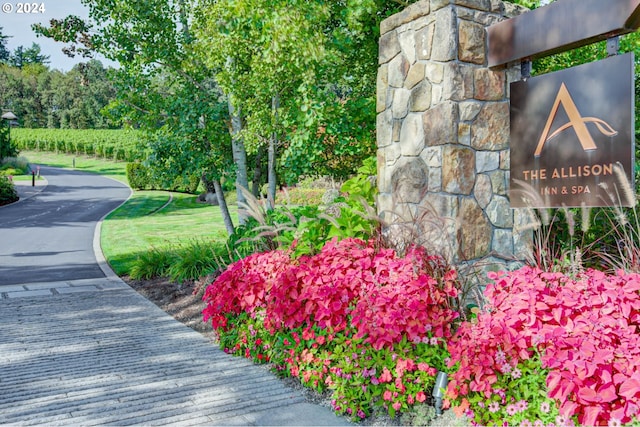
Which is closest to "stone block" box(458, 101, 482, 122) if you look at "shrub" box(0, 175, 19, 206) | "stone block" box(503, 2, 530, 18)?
"stone block" box(503, 2, 530, 18)

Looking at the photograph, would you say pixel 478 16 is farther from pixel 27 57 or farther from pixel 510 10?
pixel 27 57

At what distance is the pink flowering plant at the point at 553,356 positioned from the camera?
8.64 feet

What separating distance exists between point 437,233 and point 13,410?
3.43 m

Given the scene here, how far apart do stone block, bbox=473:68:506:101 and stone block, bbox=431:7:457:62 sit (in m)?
0.29

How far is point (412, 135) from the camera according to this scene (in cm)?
478

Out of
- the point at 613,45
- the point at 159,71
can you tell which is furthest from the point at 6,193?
the point at 613,45

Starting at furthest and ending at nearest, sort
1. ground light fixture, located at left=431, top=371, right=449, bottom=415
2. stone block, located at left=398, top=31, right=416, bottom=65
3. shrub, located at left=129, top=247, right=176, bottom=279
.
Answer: shrub, located at left=129, top=247, right=176, bottom=279
stone block, located at left=398, top=31, right=416, bottom=65
ground light fixture, located at left=431, top=371, right=449, bottom=415

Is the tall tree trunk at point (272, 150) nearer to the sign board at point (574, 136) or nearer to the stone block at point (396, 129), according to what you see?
the stone block at point (396, 129)

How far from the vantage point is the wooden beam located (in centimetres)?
368

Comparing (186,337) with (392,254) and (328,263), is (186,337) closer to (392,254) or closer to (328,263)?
(328,263)

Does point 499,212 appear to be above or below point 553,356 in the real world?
above

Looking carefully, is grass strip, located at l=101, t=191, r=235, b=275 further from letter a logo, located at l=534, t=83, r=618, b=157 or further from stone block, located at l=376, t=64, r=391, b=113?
letter a logo, located at l=534, t=83, r=618, b=157

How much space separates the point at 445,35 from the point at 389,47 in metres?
0.78

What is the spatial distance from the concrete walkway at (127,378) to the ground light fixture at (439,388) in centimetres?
61
